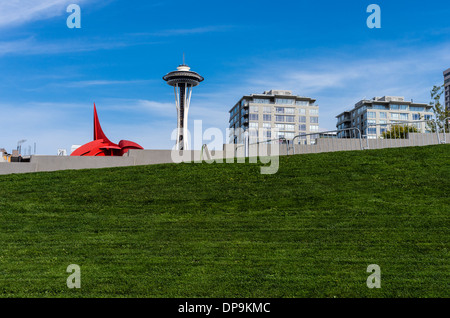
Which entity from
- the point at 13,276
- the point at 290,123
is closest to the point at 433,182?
the point at 13,276

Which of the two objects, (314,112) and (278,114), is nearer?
(278,114)

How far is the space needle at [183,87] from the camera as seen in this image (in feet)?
202

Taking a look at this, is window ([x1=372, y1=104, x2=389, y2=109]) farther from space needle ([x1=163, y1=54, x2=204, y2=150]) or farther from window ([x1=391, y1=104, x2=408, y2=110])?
space needle ([x1=163, y1=54, x2=204, y2=150])

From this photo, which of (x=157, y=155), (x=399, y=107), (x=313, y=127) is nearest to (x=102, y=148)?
(x=157, y=155)

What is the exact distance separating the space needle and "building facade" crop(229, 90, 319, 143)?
41.1m

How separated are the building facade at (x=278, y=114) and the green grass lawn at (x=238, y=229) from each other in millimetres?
89562

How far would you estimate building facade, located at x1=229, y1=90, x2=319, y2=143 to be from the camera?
106 metres

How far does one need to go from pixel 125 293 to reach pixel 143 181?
30.1 feet

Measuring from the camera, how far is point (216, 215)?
10398mm

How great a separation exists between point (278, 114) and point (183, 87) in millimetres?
49241

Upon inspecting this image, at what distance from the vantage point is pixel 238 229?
356 inches

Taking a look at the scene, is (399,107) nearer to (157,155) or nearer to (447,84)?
(447,84)

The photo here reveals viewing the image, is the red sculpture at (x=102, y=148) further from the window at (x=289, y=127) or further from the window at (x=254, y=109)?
the window at (x=289, y=127)

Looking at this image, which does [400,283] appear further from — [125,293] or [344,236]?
[125,293]
